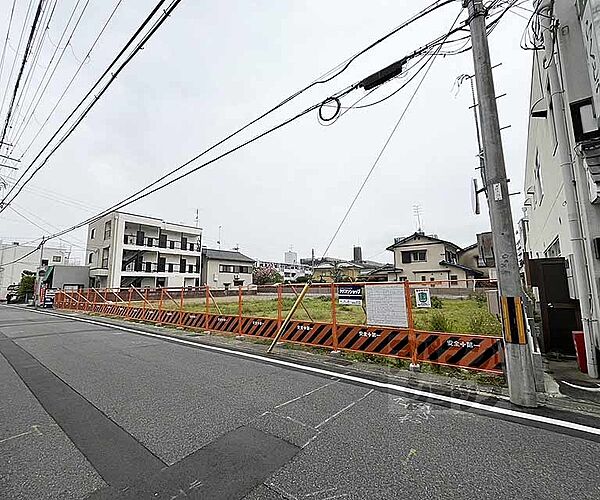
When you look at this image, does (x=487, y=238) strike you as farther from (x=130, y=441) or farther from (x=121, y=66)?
(x=121, y=66)

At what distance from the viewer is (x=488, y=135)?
4762 mm

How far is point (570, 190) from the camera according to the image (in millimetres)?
5957

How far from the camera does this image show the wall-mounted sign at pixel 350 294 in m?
7.10

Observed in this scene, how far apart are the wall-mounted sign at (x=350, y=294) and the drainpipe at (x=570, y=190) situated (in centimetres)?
382

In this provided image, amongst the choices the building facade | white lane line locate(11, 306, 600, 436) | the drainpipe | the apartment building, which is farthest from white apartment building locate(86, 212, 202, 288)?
the drainpipe

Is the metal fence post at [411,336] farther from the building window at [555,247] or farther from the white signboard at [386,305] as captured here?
the building window at [555,247]

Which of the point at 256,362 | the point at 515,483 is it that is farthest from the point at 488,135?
the point at 256,362

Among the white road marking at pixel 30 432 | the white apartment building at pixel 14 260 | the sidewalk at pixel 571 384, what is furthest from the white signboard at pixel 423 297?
the white apartment building at pixel 14 260

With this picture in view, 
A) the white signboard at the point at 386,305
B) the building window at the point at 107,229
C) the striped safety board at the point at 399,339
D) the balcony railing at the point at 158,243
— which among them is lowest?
the striped safety board at the point at 399,339

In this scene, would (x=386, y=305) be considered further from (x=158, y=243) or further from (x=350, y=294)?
(x=158, y=243)

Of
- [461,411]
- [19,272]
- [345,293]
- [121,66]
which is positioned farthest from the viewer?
[19,272]

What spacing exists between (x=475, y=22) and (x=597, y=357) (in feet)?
18.3

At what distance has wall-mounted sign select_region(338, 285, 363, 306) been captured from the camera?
7.10 meters

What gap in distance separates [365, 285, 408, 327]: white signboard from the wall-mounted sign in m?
0.32
